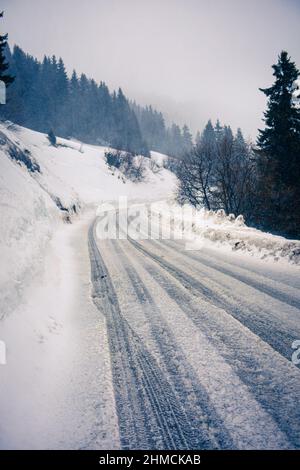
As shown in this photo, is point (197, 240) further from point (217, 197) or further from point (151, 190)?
point (151, 190)

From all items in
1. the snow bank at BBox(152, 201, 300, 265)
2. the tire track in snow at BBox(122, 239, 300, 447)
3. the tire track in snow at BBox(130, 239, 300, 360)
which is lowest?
the tire track in snow at BBox(122, 239, 300, 447)

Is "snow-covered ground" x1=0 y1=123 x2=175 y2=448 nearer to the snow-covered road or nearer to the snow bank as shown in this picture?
the snow-covered road

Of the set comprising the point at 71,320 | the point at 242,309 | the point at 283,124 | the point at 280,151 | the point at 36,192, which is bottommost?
the point at 71,320

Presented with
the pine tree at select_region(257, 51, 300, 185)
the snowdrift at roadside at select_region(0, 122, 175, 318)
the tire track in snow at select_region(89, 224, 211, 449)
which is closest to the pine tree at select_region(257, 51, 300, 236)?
the pine tree at select_region(257, 51, 300, 185)

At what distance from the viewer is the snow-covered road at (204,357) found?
2301 mm

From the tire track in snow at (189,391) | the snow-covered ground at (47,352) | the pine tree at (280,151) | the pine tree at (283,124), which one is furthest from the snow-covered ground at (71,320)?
the pine tree at (283,124)

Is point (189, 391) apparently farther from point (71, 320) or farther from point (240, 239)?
point (240, 239)

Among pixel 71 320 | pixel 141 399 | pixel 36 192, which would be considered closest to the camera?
pixel 141 399

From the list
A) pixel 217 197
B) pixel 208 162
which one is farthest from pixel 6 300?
pixel 208 162

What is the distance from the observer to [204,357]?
3322 millimetres

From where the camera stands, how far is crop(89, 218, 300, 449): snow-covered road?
2.30m

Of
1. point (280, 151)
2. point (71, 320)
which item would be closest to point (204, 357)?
point (71, 320)
